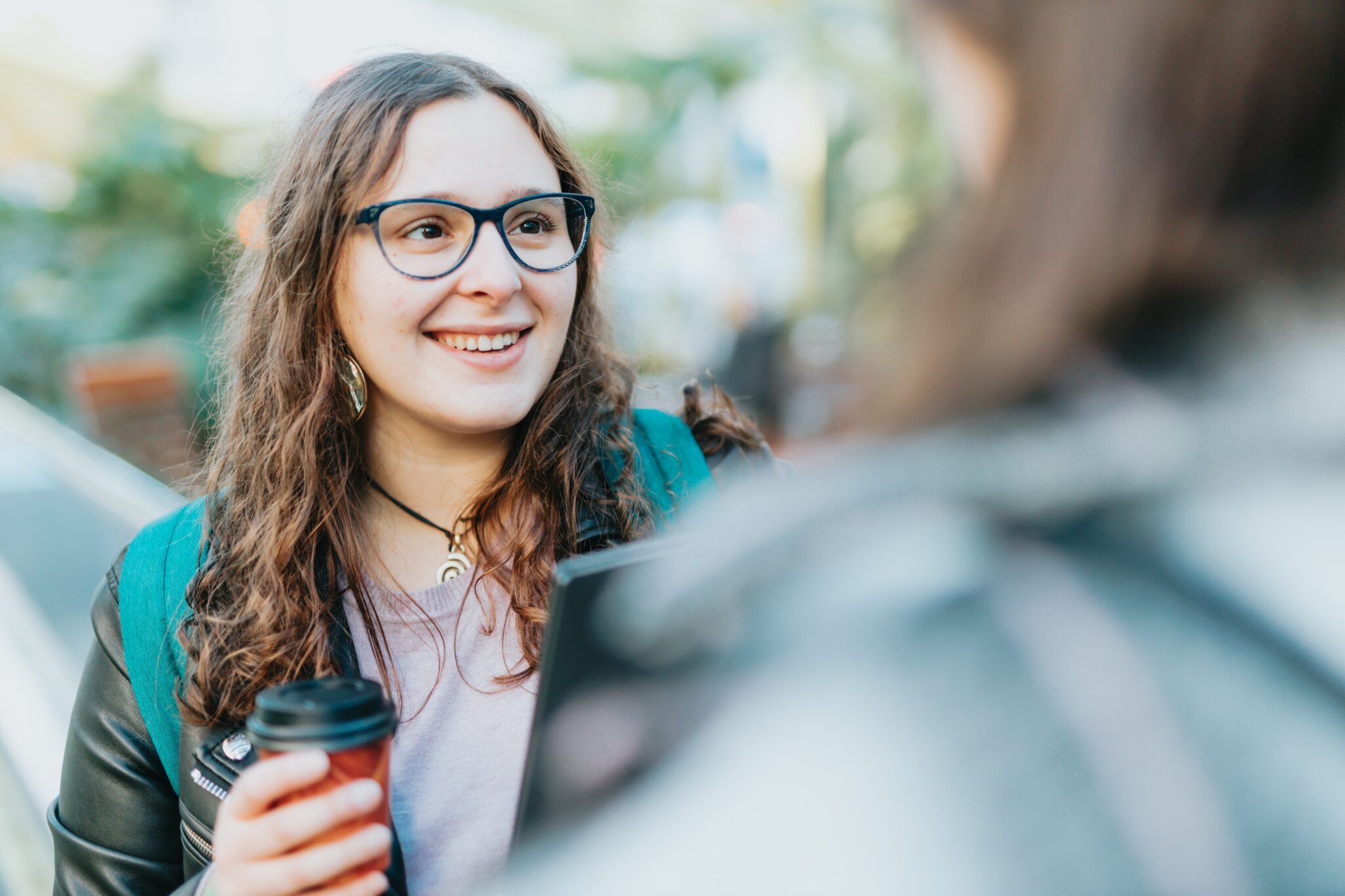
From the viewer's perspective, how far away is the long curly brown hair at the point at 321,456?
1.33 meters

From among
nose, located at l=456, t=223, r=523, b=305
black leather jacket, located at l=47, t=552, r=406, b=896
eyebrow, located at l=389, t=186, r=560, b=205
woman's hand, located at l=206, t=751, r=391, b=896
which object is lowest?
black leather jacket, located at l=47, t=552, r=406, b=896

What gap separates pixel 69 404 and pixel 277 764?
6319 millimetres

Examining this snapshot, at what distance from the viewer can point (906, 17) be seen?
59 cm

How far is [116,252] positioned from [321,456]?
6448 millimetres

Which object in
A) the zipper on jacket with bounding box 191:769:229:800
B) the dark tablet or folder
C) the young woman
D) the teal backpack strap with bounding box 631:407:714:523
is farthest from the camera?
the teal backpack strap with bounding box 631:407:714:523

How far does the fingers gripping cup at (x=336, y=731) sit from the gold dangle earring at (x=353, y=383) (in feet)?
2.51

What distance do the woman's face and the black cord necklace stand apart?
16 cm

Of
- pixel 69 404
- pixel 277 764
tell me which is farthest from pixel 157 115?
pixel 277 764

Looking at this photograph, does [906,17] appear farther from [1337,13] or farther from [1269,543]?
[1269,543]

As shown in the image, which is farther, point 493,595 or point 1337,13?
point 493,595

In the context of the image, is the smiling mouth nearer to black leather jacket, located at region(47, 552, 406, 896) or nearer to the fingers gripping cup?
black leather jacket, located at region(47, 552, 406, 896)

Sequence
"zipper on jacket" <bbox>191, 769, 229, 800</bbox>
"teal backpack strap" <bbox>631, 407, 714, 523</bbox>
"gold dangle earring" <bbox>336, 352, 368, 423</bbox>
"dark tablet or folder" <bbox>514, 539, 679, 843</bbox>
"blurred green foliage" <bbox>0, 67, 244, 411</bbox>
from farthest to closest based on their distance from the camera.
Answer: "blurred green foliage" <bbox>0, 67, 244, 411</bbox>
"teal backpack strap" <bbox>631, 407, 714, 523</bbox>
"gold dangle earring" <bbox>336, 352, 368, 423</bbox>
"zipper on jacket" <bbox>191, 769, 229, 800</bbox>
"dark tablet or folder" <bbox>514, 539, 679, 843</bbox>

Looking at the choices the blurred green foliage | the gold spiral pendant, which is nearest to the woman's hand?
the gold spiral pendant

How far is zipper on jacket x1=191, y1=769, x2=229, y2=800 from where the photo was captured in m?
1.20
